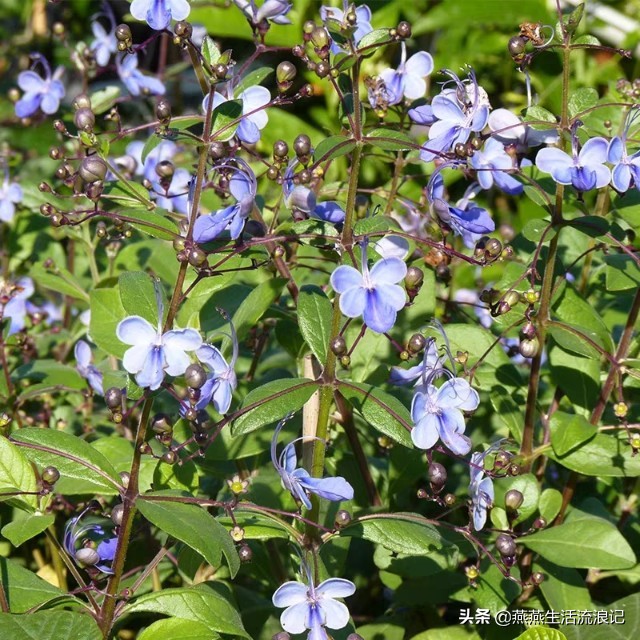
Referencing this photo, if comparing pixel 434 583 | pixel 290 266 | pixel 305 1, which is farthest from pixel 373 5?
pixel 434 583

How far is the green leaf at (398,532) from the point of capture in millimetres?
1348

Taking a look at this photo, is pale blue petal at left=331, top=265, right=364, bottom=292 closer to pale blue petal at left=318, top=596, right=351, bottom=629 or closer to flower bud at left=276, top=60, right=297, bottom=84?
flower bud at left=276, top=60, right=297, bottom=84

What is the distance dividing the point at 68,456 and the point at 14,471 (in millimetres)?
98

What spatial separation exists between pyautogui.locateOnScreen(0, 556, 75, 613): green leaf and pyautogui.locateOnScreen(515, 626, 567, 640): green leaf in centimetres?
62

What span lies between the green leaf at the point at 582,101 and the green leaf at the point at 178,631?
918 millimetres

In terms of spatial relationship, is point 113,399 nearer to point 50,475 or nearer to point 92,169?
point 50,475

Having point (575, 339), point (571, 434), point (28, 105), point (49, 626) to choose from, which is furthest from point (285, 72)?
point (28, 105)

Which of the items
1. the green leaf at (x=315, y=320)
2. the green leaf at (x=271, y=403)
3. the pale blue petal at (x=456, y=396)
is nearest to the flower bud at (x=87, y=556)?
the green leaf at (x=271, y=403)

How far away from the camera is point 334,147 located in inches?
49.7

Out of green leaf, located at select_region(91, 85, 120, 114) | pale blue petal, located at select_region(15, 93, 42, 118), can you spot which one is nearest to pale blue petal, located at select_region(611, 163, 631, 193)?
green leaf, located at select_region(91, 85, 120, 114)

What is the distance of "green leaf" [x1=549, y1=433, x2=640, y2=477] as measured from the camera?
1490 mm

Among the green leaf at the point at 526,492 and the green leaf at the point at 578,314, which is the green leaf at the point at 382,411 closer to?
the green leaf at the point at 526,492

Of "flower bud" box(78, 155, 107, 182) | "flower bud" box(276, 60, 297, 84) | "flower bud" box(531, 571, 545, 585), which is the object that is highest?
"flower bud" box(276, 60, 297, 84)

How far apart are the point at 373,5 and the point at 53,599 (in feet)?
10.1
